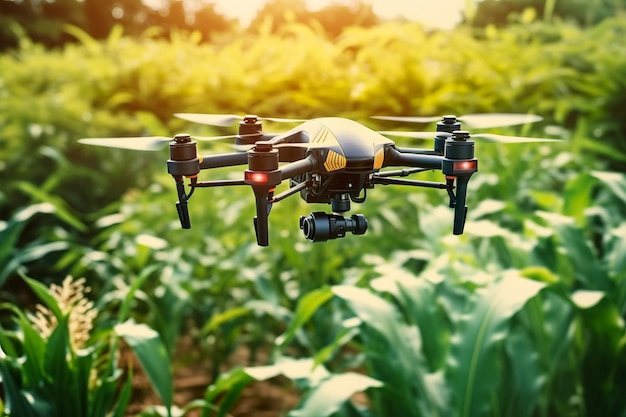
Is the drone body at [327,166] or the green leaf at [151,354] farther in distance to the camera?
the green leaf at [151,354]

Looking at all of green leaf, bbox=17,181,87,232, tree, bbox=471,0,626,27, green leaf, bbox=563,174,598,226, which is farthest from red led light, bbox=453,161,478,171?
tree, bbox=471,0,626,27

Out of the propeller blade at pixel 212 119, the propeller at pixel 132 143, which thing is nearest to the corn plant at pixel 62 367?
the propeller blade at pixel 212 119

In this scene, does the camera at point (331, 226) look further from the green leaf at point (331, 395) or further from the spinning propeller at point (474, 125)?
the green leaf at point (331, 395)

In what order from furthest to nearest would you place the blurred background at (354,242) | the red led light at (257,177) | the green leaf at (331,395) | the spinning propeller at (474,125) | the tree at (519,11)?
the tree at (519,11) < the blurred background at (354,242) < the green leaf at (331,395) < the spinning propeller at (474,125) < the red led light at (257,177)

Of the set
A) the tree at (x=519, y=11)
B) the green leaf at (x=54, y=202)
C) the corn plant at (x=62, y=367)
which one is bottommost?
the corn plant at (x=62, y=367)

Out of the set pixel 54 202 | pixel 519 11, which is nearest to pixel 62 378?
pixel 54 202

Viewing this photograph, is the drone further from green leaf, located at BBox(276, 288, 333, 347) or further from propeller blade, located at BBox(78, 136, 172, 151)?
green leaf, located at BBox(276, 288, 333, 347)

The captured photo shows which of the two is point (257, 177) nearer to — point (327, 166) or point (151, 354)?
point (327, 166)

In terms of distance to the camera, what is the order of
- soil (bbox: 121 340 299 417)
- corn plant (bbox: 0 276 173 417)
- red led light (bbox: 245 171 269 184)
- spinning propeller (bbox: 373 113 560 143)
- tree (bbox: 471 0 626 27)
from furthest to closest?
1. tree (bbox: 471 0 626 27)
2. soil (bbox: 121 340 299 417)
3. corn plant (bbox: 0 276 173 417)
4. spinning propeller (bbox: 373 113 560 143)
5. red led light (bbox: 245 171 269 184)
